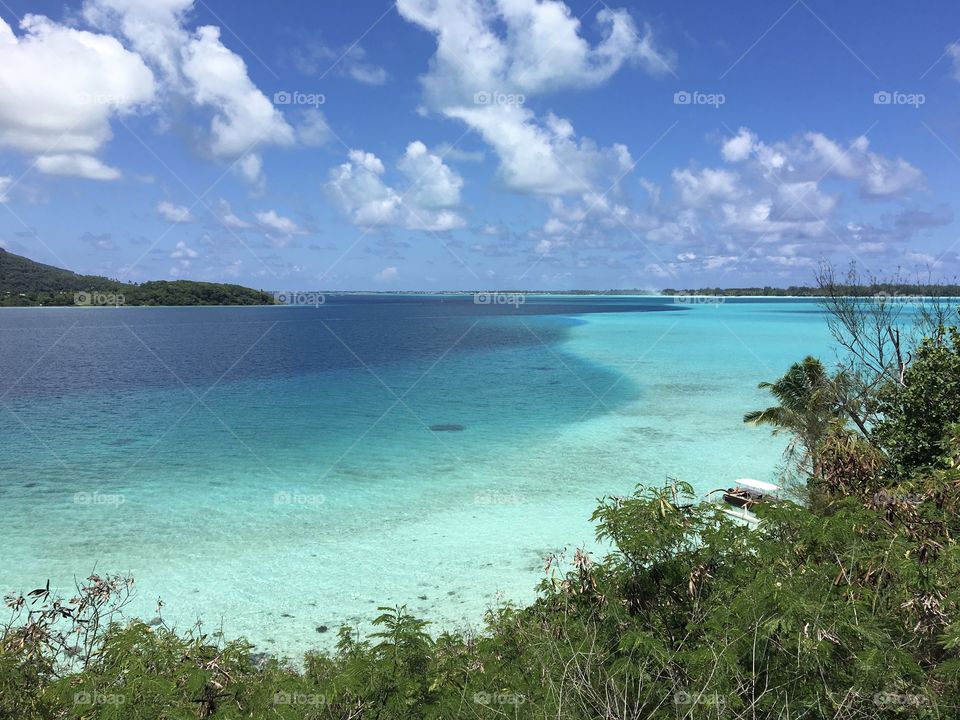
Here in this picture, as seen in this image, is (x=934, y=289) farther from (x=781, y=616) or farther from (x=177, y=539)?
(x=177, y=539)

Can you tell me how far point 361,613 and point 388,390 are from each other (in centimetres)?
2448

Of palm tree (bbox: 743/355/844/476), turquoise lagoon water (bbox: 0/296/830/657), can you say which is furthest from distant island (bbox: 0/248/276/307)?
palm tree (bbox: 743/355/844/476)

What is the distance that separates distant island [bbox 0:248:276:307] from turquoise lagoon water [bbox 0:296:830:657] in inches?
3770

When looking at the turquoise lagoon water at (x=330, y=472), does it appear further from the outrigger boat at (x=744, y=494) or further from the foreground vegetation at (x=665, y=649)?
the foreground vegetation at (x=665, y=649)

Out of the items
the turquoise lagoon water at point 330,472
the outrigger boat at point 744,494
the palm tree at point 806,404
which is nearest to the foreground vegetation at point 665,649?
the turquoise lagoon water at point 330,472

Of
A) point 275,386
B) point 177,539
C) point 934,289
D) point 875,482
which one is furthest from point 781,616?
point 275,386

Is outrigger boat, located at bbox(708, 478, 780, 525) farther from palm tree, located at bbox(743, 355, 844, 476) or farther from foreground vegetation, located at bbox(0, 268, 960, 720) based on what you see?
foreground vegetation, located at bbox(0, 268, 960, 720)

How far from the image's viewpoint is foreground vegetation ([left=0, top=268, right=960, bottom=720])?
4066mm

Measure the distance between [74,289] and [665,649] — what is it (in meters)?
153

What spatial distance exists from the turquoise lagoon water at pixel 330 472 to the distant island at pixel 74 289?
95768 mm

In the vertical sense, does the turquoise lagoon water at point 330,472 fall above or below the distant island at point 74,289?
below

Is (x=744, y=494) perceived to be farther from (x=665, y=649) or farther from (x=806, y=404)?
(x=665, y=649)

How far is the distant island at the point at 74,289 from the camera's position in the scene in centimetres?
12506

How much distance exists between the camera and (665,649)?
490cm
